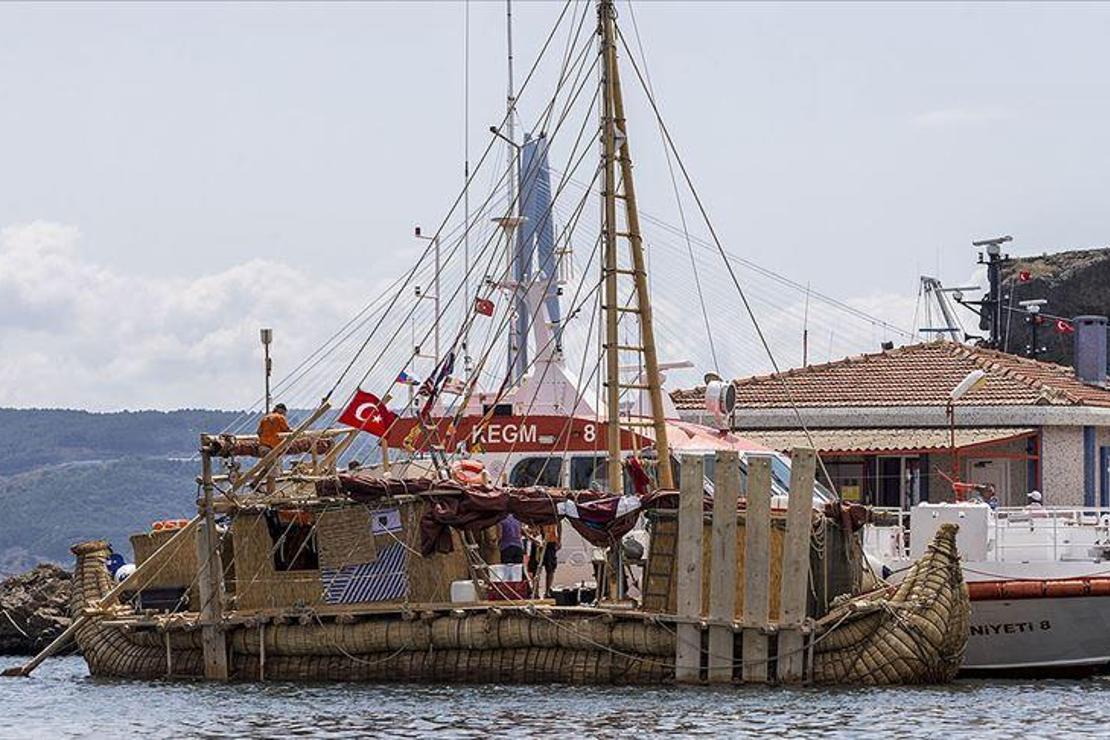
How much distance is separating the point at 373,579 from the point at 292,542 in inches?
54.4

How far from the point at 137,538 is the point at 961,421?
18596 millimetres

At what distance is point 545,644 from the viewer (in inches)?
1293

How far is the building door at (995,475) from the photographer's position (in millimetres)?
48750

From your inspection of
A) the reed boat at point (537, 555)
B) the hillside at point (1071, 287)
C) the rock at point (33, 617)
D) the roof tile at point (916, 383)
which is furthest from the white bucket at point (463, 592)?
the hillside at point (1071, 287)

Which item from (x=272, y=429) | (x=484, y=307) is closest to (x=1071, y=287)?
(x=484, y=307)

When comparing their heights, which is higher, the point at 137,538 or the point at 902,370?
the point at 902,370

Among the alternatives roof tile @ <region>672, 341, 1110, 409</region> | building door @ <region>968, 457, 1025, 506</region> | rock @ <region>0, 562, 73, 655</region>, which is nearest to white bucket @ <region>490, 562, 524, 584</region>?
roof tile @ <region>672, 341, 1110, 409</region>

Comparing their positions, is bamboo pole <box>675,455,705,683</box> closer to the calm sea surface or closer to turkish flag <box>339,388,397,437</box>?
the calm sea surface

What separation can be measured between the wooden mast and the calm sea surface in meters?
4.99

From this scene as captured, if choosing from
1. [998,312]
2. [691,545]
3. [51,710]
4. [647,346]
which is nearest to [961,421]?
[998,312]

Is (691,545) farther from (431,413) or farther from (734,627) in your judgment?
(431,413)

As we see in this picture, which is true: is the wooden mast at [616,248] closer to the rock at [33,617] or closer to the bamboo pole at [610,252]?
the bamboo pole at [610,252]

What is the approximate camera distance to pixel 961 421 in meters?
49.2

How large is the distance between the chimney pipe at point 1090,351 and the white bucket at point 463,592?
2425cm
